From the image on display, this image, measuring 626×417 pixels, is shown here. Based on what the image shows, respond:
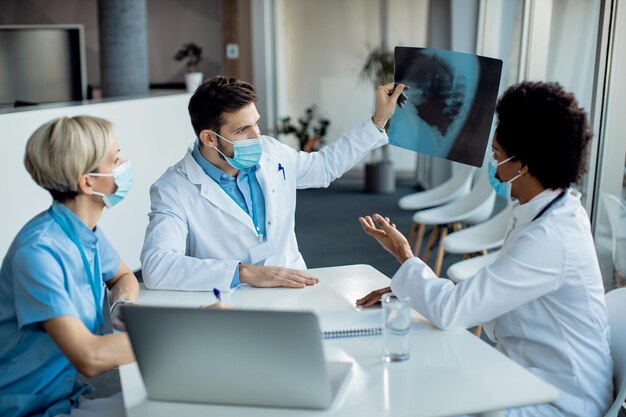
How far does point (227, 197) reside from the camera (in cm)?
271

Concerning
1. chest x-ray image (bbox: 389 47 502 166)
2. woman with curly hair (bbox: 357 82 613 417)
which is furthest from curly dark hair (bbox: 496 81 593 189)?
chest x-ray image (bbox: 389 47 502 166)

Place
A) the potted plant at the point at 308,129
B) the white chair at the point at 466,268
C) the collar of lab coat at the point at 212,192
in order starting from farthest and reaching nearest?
1. the potted plant at the point at 308,129
2. the white chair at the point at 466,268
3. the collar of lab coat at the point at 212,192

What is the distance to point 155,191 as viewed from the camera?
269cm

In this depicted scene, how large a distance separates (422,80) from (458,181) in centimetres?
306

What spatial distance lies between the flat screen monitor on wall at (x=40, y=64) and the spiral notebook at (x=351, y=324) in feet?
12.9

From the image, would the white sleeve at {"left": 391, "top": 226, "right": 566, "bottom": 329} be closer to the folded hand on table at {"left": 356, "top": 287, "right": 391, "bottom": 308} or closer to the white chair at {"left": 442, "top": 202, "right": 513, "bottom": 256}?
the folded hand on table at {"left": 356, "top": 287, "right": 391, "bottom": 308}

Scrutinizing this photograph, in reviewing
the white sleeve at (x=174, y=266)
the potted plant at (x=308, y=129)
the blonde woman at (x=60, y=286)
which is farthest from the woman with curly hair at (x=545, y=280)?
the potted plant at (x=308, y=129)

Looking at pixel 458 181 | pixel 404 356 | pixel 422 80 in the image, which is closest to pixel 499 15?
pixel 458 181

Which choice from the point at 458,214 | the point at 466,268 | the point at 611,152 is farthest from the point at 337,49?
the point at 466,268

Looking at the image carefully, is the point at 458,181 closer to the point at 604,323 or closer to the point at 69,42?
the point at 69,42

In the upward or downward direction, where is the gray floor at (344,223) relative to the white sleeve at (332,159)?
downward

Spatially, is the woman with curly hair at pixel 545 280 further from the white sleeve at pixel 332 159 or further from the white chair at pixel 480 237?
the white chair at pixel 480 237

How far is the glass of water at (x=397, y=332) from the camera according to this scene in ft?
6.20

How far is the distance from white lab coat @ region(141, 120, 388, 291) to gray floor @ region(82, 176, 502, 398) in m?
2.50
